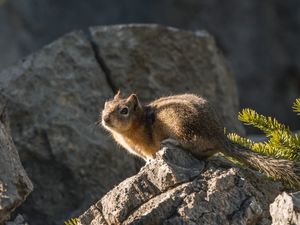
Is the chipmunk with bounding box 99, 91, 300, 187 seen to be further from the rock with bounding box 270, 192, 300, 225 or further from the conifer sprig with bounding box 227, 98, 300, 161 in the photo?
the rock with bounding box 270, 192, 300, 225

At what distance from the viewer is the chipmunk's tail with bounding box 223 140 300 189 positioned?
7.57 meters

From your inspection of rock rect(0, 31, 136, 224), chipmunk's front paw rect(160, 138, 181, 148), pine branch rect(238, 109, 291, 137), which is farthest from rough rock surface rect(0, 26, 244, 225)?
pine branch rect(238, 109, 291, 137)

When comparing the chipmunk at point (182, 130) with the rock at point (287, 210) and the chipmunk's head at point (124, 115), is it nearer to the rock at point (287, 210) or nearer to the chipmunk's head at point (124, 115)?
the chipmunk's head at point (124, 115)

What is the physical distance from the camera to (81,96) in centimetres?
1230

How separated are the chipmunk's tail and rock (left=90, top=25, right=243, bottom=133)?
15.1 feet

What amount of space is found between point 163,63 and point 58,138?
2.34 m

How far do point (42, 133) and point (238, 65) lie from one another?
11477 millimetres

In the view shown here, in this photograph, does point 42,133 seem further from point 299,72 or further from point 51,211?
point 299,72

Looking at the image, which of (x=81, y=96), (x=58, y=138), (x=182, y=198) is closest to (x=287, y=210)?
(x=182, y=198)

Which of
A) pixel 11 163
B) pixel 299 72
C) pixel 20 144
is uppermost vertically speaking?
pixel 11 163

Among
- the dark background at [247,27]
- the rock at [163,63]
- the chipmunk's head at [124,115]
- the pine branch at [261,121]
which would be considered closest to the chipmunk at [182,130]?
the chipmunk's head at [124,115]

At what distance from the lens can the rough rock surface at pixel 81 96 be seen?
11.7 meters

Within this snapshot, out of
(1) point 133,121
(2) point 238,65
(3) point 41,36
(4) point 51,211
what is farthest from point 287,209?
(2) point 238,65

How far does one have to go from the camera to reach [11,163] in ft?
23.8
